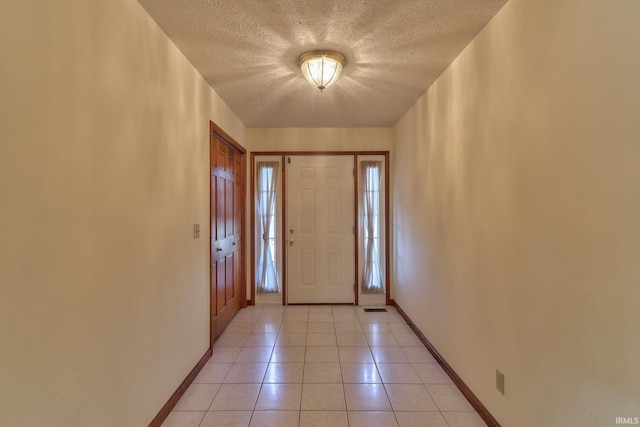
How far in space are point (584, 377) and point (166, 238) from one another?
7.31 feet

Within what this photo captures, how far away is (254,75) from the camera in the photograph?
2592 mm

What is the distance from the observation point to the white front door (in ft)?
13.9

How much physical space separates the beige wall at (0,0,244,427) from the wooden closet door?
797 millimetres

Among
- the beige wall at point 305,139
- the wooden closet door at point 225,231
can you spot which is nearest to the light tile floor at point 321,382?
the wooden closet door at point 225,231

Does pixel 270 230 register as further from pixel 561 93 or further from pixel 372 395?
pixel 561 93

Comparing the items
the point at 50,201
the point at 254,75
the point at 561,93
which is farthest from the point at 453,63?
the point at 50,201

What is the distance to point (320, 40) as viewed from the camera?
2.08 metres

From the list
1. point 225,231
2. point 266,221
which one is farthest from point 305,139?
point 225,231

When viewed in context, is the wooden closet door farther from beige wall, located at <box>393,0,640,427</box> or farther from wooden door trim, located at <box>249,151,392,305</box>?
beige wall, located at <box>393,0,640,427</box>

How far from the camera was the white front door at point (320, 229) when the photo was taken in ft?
13.9

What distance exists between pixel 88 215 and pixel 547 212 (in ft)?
6.56

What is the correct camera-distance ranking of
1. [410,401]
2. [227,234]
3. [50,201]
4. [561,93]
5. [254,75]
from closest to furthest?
[50,201] < [561,93] < [410,401] < [254,75] < [227,234]
